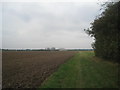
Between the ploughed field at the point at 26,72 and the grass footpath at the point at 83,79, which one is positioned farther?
the ploughed field at the point at 26,72

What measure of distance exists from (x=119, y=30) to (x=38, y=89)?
8776mm

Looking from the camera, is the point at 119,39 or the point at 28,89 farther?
the point at 119,39

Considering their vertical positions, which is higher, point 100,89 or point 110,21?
point 110,21

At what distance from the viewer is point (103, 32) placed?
12266mm

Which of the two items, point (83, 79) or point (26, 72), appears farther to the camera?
point (26, 72)

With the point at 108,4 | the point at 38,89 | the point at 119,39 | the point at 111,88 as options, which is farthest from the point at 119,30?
the point at 38,89

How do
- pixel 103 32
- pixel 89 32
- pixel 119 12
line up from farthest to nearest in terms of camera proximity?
pixel 89 32 < pixel 103 32 < pixel 119 12


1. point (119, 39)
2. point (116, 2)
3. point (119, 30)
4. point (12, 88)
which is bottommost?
point (12, 88)

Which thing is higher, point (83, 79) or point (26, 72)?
point (83, 79)

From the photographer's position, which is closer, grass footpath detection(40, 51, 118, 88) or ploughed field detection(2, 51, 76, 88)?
grass footpath detection(40, 51, 118, 88)

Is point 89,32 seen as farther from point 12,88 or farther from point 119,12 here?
point 12,88

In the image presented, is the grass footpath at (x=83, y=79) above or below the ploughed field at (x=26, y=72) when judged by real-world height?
above

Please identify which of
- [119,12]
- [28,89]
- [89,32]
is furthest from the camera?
[89,32]

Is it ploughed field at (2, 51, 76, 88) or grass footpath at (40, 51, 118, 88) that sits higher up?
grass footpath at (40, 51, 118, 88)
